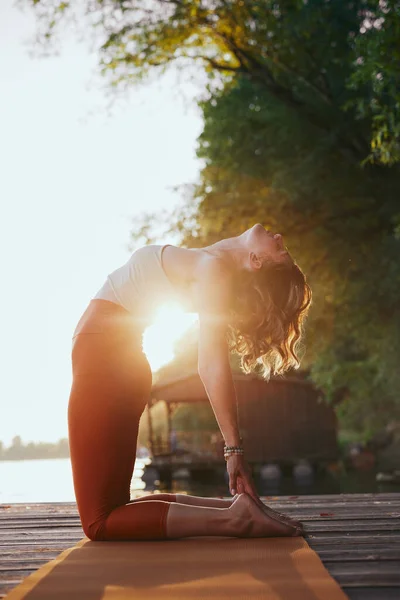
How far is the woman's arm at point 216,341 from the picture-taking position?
3236 millimetres

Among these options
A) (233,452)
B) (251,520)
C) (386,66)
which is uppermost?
(386,66)

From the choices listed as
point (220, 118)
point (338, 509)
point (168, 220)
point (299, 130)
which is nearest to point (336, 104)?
point (299, 130)

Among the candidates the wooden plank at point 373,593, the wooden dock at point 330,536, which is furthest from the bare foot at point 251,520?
the wooden plank at point 373,593

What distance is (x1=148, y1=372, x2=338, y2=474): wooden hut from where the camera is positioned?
30.6 meters

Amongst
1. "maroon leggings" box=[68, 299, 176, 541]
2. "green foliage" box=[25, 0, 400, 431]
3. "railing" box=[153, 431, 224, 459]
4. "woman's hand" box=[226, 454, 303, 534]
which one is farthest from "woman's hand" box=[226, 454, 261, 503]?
"railing" box=[153, 431, 224, 459]

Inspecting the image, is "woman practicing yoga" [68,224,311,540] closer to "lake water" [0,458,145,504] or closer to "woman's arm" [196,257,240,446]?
"woman's arm" [196,257,240,446]

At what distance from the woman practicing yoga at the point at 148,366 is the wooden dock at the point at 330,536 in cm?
30

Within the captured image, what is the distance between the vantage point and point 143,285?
3471mm

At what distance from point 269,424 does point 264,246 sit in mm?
29661

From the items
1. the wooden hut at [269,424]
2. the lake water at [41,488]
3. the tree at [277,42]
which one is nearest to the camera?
the tree at [277,42]

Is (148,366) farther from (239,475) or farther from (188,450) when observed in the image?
(188,450)

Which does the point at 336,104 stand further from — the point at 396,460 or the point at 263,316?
the point at 396,460

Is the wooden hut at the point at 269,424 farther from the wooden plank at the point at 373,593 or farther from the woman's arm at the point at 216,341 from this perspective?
the wooden plank at the point at 373,593

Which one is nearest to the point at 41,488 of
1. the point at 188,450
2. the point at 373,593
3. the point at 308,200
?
the point at 188,450
